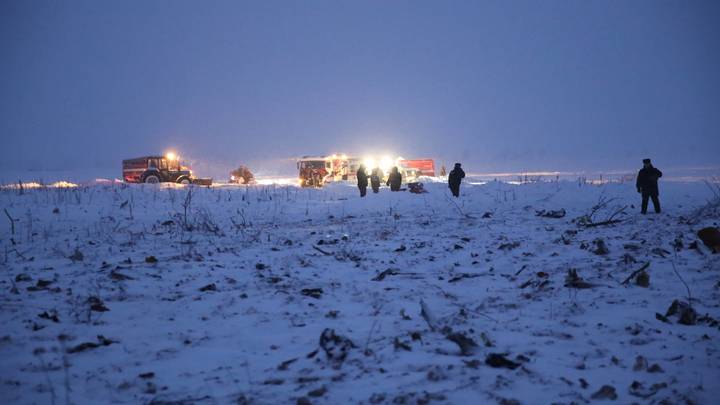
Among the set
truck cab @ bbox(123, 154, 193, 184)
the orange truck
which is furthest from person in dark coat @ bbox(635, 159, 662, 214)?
the orange truck

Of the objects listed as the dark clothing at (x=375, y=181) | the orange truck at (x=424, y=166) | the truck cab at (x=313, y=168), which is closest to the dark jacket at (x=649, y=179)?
the dark clothing at (x=375, y=181)

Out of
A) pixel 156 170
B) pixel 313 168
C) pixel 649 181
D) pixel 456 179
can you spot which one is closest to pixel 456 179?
pixel 456 179

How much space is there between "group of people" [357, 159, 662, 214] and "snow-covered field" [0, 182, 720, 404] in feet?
9.09

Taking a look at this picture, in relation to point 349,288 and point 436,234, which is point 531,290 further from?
point 436,234

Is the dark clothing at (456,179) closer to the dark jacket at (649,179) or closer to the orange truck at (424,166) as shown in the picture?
the dark jacket at (649,179)

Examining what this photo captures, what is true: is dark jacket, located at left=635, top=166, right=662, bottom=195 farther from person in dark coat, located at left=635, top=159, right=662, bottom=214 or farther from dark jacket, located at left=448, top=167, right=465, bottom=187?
dark jacket, located at left=448, top=167, right=465, bottom=187

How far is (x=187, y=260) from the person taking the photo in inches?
264

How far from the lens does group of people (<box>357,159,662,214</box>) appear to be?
1177 cm

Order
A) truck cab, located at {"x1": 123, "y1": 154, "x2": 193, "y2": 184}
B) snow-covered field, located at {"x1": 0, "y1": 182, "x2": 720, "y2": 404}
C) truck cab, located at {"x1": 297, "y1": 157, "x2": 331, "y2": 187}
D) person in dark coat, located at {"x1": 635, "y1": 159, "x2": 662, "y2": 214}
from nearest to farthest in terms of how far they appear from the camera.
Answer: snow-covered field, located at {"x1": 0, "y1": 182, "x2": 720, "y2": 404} < person in dark coat, located at {"x1": 635, "y1": 159, "x2": 662, "y2": 214} < truck cab, located at {"x1": 123, "y1": 154, "x2": 193, "y2": 184} < truck cab, located at {"x1": 297, "y1": 157, "x2": 331, "y2": 187}

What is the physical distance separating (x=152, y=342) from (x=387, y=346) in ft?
6.86

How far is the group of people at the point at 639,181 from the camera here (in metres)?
11.8

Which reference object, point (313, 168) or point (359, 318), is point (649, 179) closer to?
point (359, 318)

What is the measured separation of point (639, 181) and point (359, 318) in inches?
428

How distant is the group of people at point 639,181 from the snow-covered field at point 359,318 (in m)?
2.77
